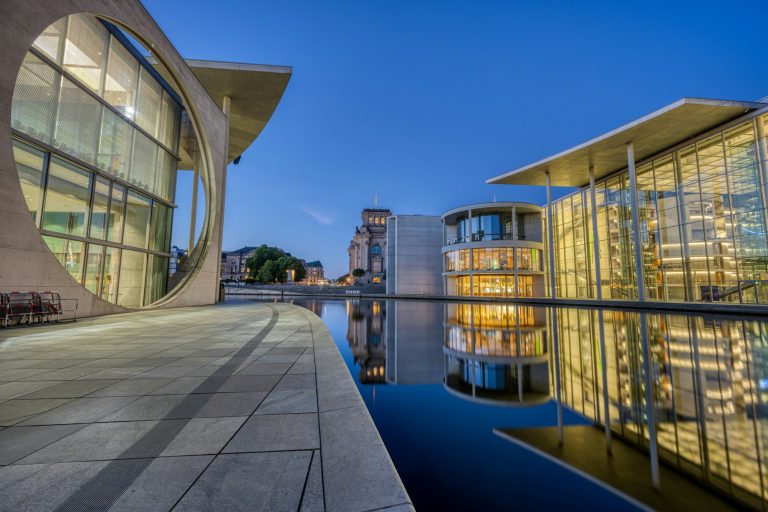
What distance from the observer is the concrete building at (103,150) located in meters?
10.6

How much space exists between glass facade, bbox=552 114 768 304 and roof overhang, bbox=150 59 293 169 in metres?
29.0

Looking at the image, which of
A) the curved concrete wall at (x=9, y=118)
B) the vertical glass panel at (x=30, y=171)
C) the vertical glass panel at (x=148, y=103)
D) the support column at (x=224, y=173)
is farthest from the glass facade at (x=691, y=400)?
the vertical glass panel at (x=148, y=103)

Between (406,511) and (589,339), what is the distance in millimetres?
8619

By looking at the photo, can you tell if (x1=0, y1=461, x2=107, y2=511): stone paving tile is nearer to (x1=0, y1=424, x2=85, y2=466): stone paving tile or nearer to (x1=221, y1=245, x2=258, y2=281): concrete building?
(x1=0, y1=424, x2=85, y2=466): stone paving tile

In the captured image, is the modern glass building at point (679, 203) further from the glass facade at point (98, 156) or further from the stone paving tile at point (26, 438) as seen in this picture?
the glass facade at point (98, 156)

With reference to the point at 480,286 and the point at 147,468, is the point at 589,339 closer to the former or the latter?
the point at 147,468

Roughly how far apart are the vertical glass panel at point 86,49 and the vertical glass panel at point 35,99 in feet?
3.92

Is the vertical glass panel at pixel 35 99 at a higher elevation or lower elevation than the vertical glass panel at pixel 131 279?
higher

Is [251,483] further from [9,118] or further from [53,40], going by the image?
[53,40]

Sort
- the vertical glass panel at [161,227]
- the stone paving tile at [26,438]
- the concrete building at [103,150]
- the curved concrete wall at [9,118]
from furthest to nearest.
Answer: the vertical glass panel at [161,227]
the concrete building at [103,150]
the curved concrete wall at [9,118]
the stone paving tile at [26,438]

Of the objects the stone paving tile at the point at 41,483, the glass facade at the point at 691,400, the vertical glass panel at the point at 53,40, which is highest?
the vertical glass panel at the point at 53,40

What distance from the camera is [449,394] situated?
14.8 feet

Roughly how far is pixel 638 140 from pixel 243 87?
29382 mm

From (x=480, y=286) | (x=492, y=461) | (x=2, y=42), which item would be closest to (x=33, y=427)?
(x=492, y=461)
